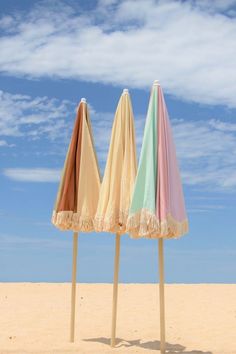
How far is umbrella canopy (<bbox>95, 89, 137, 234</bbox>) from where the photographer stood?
371 inches

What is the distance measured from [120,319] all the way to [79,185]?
438cm

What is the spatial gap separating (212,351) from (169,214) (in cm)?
294

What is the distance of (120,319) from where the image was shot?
1326 centimetres

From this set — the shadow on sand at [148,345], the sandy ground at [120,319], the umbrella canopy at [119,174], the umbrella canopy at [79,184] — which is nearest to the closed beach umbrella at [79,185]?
the umbrella canopy at [79,184]

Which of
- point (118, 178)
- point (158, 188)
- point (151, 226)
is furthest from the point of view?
point (118, 178)

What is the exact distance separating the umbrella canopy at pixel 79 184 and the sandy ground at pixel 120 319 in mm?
2064

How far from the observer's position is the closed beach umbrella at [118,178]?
30.9 feet

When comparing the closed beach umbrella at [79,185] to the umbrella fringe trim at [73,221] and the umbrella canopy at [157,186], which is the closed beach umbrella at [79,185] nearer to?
the umbrella fringe trim at [73,221]

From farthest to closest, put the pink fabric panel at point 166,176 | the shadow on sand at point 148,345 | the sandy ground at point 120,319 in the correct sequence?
1. the sandy ground at point 120,319
2. the shadow on sand at point 148,345
3. the pink fabric panel at point 166,176

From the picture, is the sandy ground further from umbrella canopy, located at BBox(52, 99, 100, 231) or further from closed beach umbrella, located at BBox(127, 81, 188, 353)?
umbrella canopy, located at BBox(52, 99, 100, 231)

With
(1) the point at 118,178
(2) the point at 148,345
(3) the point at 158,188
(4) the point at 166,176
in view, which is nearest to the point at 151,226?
(3) the point at 158,188

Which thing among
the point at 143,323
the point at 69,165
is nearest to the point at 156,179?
the point at 69,165

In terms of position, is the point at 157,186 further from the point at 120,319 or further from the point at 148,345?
the point at 120,319

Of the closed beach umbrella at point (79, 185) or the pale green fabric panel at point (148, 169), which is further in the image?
the closed beach umbrella at point (79, 185)
